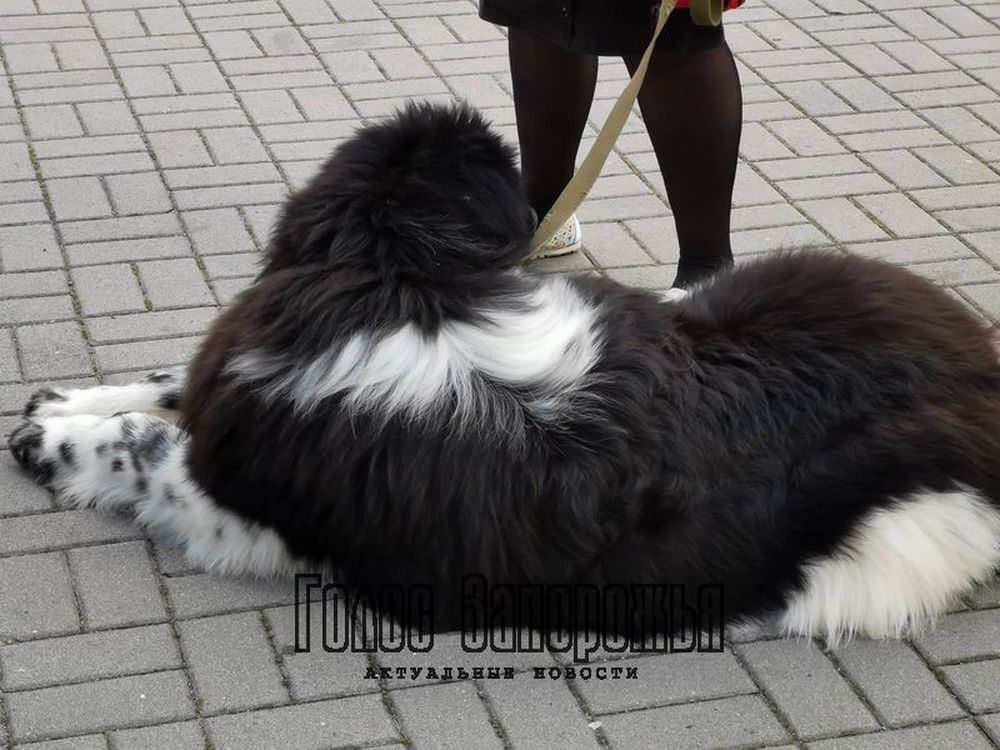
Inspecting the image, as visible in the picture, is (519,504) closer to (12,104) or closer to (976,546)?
(976,546)

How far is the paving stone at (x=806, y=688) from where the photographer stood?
115 inches

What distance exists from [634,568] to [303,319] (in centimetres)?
82

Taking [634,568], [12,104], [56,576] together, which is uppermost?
[634,568]

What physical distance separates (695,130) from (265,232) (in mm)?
1473

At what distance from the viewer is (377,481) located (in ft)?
9.86

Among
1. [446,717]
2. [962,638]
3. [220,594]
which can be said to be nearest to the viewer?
[446,717]

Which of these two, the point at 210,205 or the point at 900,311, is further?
the point at 210,205

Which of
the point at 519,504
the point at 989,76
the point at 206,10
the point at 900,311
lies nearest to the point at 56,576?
the point at 519,504

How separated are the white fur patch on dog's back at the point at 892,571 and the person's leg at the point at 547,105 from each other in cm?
191

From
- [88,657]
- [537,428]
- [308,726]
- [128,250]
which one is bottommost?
[128,250]

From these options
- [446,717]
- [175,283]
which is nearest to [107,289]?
[175,283]

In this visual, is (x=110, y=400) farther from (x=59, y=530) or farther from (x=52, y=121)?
(x=52, y=121)

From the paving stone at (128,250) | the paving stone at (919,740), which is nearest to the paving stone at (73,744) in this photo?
the paving stone at (919,740)

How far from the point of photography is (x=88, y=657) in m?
3.07
